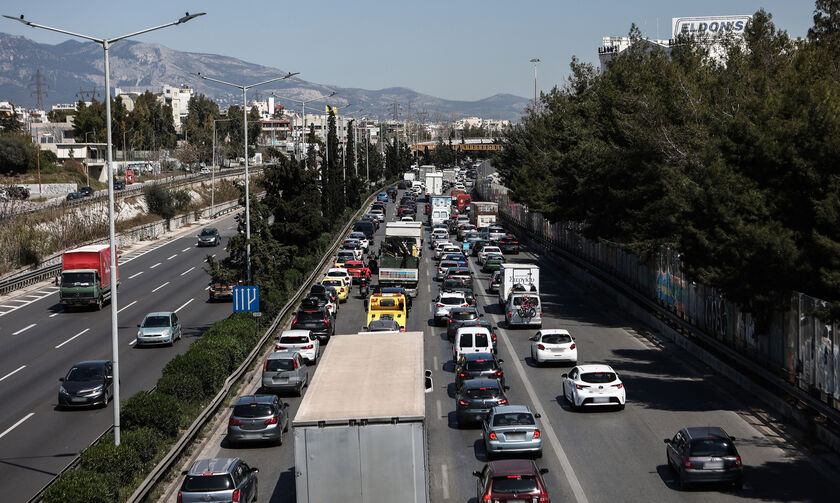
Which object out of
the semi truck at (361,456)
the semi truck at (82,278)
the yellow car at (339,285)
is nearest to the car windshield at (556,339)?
the semi truck at (361,456)

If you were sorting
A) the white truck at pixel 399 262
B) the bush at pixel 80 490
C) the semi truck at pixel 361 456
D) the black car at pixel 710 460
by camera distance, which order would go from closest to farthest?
1. the semi truck at pixel 361 456
2. the bush at pixel 80 490
3. the black car at pixel 710 460
4. the white truck at pixel 399 262

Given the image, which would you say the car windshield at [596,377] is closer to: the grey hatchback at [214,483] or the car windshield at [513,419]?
the car windshield at [513,419]

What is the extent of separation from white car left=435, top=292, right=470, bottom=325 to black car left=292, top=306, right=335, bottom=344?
6.14m

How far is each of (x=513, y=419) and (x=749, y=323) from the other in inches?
458

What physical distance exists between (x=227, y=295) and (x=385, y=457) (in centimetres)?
3790

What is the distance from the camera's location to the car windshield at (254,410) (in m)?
25.1

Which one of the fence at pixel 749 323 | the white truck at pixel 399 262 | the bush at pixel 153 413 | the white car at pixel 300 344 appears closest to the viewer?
the bush at pixel 153 413

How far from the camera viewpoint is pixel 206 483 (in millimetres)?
18703

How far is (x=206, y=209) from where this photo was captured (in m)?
111

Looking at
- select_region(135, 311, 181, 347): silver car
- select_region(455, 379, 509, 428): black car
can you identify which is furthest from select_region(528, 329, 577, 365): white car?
select_region(135, 311, 181, 347): silver car

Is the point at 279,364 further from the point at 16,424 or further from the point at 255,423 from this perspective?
the point at 16,424

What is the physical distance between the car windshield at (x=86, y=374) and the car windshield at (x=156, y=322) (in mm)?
9653

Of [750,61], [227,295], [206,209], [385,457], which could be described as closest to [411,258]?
[227,295]

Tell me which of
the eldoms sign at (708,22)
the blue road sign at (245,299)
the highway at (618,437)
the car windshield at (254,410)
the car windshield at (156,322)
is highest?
the eldoms sign at (708,22)
